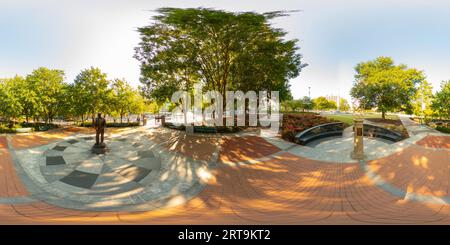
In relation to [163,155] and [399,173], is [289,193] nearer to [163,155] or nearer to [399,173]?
[399,173]

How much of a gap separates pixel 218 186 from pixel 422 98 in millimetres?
27916

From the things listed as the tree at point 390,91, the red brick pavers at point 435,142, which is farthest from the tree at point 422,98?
the red brick pavers at point 435,142

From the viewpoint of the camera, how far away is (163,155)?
960 cm

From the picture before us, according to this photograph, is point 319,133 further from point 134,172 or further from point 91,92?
point 91,92

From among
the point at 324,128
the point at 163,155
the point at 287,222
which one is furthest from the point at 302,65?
the point at 287,222

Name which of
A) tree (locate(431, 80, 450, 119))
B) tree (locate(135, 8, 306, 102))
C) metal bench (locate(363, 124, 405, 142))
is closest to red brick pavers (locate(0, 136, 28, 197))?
tree (locate(135, 8, 306, 102))

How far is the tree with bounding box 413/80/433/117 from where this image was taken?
882 inches

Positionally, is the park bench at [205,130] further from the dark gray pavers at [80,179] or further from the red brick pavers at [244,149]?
the dark gray pavers at [80,179]

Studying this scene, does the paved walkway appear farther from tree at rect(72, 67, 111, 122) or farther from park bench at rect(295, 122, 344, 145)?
tree at rect(72, 67, 111, 122)

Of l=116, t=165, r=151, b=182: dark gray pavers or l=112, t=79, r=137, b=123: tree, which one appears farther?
l=112, t=79, r=137, b=123: tree

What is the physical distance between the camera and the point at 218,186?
6551mm

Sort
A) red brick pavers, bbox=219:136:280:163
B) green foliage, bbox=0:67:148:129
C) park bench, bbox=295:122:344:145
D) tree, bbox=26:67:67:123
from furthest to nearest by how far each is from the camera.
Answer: tree, bbox=26:67:67:123, green foliage, bbox=0:67:148:129, park bench, bbox=295:122:344:145, red brick pavers, bbox=219:136:280:163


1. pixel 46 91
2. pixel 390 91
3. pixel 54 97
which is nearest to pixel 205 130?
pixel 54 97

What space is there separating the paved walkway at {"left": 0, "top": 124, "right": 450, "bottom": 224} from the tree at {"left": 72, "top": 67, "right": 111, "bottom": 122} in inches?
292
